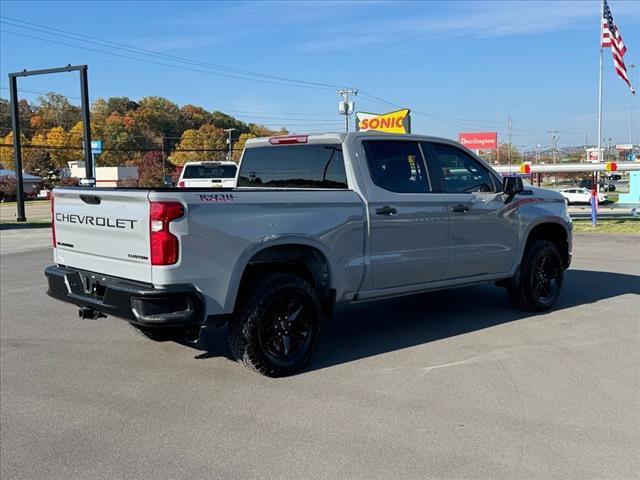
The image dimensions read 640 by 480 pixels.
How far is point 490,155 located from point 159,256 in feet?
417

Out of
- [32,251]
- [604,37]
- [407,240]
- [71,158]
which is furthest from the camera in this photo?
[71,158]

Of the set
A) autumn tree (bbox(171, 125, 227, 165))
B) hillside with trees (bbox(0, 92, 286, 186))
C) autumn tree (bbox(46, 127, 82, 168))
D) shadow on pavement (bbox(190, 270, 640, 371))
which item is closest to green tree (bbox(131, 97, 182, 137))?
hillside with trees (bbox(0, 92, 286, 186))

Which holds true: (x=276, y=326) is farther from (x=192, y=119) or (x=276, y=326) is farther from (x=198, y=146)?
(x=192, y=119)

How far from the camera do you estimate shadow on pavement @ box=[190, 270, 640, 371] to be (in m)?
5.87

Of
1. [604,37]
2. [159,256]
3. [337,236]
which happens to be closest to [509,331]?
[337,236]

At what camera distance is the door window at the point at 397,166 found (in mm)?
5746

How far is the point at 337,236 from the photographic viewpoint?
5254 millimetres

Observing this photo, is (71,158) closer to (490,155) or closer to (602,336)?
(490,155)

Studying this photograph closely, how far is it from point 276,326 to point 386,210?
149 cm

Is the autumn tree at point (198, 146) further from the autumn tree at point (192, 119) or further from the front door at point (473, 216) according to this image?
the front door at point (473, 216)

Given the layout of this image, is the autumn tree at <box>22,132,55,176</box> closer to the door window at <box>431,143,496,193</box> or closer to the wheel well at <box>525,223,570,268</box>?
the wheel well at <box>525,223,570,268</box>

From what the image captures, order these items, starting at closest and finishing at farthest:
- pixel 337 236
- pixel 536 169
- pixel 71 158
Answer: pixel 337 236 → pixel 536 169 → pixel 71 158

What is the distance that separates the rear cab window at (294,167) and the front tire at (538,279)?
109 inches

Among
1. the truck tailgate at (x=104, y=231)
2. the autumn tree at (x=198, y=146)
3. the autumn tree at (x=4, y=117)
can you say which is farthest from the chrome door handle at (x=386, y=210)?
the autumn tree at (x=4, y=117)
